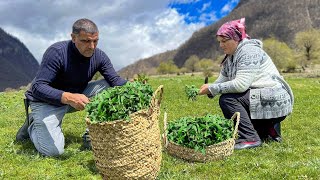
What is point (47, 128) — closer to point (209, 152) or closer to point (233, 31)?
point (209, 152)

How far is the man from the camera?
846 cm

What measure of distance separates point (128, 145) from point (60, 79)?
3.26 metres

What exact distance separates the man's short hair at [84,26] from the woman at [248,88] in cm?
280

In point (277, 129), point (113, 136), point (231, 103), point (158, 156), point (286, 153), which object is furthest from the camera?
point (277, 129)

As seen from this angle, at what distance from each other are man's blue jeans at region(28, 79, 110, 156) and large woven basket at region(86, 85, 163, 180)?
231 cm

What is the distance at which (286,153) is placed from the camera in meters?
8.83

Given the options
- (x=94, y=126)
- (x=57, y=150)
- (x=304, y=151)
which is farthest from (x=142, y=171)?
(x=304, y=151)

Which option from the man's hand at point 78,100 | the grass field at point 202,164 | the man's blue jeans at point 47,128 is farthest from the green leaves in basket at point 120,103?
the man's blue jeans at point 47,128

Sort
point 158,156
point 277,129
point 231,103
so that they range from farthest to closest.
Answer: point 277,129, point 231,103, point 158,156

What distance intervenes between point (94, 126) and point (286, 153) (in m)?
4.24

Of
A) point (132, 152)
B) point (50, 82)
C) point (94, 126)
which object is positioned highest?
point (50, 82)

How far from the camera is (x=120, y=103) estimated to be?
6.83m

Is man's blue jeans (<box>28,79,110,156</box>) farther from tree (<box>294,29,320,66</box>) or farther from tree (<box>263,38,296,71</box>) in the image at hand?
tree (<box>294,29,320,66</box>)

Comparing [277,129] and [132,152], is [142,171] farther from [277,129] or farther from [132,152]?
[277,129]
